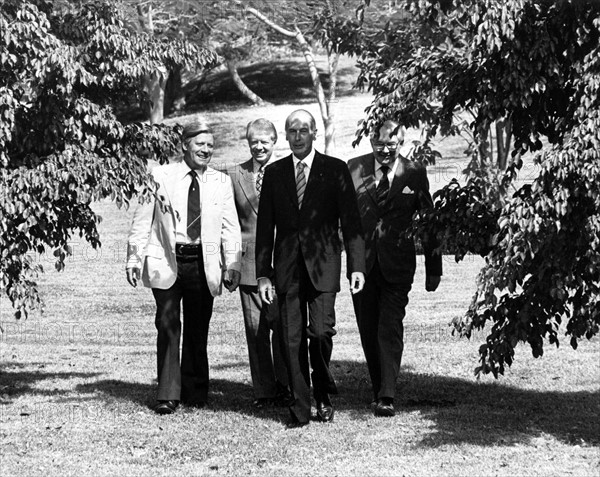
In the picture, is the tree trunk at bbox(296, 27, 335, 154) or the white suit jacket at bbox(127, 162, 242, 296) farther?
the tree trunk at bbox(296, 27, 335, 154)

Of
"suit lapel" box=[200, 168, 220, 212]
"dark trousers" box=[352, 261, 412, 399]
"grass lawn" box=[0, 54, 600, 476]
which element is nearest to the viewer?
"grass lawn" box=[0, 54, 600, 476]

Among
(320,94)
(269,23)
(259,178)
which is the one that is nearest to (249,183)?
(259,178)

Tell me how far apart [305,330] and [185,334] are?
1.27 m

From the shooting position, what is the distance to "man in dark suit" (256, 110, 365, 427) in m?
8.88

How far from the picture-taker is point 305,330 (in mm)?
8992

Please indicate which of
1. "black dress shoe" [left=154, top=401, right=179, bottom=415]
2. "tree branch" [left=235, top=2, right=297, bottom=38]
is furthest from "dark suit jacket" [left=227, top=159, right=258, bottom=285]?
"tree branch" [left=235, top=2, right=297, bottom=38]

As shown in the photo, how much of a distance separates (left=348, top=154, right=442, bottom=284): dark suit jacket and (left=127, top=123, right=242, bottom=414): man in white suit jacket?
1.08m

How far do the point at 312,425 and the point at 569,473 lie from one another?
87.2 inches

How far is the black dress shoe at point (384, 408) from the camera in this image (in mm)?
9109

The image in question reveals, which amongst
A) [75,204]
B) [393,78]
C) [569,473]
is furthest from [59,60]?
Answer: [569,473]

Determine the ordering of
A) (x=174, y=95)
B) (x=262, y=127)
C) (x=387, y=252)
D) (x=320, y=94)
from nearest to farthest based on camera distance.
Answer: (x=387, y=252) → (x=262, y=127) → (x=320, y=94) → (x=174, y=95)

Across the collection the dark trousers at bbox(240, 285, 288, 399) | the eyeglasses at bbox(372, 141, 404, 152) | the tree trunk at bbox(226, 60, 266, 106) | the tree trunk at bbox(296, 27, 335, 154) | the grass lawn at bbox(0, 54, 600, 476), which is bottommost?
the grass lawn at bbox(0, 54, 600, 476)

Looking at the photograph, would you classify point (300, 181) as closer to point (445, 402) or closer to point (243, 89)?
point (445, 402)

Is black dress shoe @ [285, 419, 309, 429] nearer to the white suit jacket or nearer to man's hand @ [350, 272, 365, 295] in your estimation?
man's hand @ [350, 272, 365, 295]
